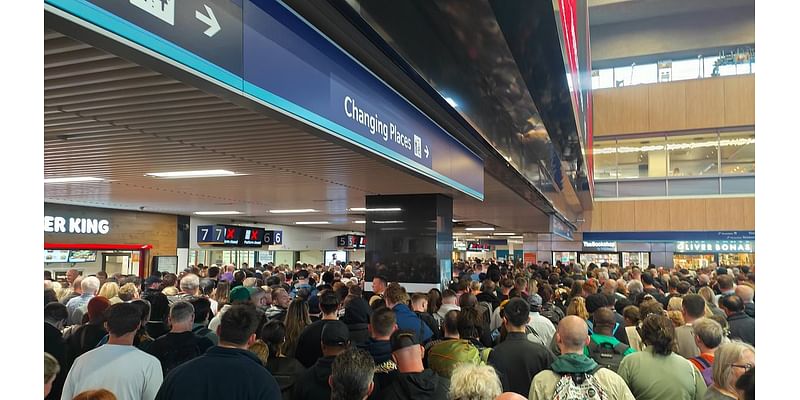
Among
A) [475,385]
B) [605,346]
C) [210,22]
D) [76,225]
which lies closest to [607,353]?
[605,346]

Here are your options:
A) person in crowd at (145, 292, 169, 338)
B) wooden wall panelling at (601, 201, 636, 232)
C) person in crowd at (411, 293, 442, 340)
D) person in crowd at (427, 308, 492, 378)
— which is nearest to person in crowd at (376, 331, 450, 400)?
person in crowd at (427, 308, 492, 378)

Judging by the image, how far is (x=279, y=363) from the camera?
4125mm

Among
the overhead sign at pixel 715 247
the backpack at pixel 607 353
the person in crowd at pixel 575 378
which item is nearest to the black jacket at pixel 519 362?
the backpack at pixel 607 353

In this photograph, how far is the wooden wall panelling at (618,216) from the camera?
23.2 metres

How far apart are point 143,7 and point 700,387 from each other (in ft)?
12.7

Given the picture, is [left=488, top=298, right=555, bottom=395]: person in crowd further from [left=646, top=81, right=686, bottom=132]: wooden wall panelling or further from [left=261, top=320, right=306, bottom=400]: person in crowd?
[left=646, top=81, right=686, bottom=132]: wooden wall panelling

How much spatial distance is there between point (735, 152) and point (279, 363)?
78.8 feet

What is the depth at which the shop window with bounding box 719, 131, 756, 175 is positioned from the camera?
71.5 feet

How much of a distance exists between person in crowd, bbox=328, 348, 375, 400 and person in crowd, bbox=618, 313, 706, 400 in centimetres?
196

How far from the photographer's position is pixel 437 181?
5734 mm

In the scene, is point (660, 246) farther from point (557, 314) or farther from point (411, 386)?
point (411, 386)

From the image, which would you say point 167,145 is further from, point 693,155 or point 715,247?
point 693,155

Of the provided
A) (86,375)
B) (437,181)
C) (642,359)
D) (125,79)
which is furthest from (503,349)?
(125,79)
